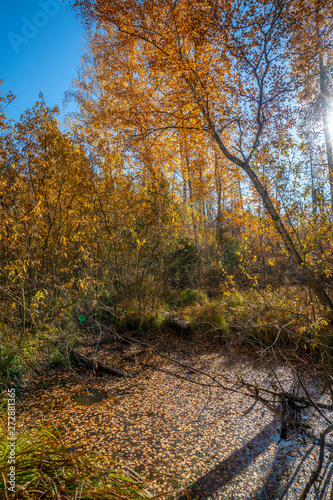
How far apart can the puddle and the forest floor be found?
0.02m

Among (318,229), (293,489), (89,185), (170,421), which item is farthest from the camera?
(89,185)

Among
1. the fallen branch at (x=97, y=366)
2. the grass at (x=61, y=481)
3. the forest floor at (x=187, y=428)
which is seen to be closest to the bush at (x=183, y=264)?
the forest floor at (x=187, y=428)

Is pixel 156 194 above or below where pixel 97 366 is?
above

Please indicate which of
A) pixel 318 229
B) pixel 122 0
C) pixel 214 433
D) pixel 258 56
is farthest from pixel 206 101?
pixel 214 433

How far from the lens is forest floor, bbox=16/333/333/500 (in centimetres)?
241

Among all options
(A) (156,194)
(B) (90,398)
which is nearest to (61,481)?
(B) (90,398)

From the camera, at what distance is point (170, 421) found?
3.41m

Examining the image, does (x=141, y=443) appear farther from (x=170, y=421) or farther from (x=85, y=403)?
(x=85, y=403)

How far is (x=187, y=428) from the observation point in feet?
10.7

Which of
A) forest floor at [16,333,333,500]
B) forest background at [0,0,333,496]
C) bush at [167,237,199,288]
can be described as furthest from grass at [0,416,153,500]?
bush at [167,237,199,288]

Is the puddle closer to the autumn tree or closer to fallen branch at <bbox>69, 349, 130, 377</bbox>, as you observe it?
fallen branch at <bbox>69, 349, 130, 377</bbox>

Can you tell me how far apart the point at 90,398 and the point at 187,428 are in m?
1.70

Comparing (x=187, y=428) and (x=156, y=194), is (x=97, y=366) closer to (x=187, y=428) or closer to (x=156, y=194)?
(x=187, y=428)

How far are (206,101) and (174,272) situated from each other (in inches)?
235
